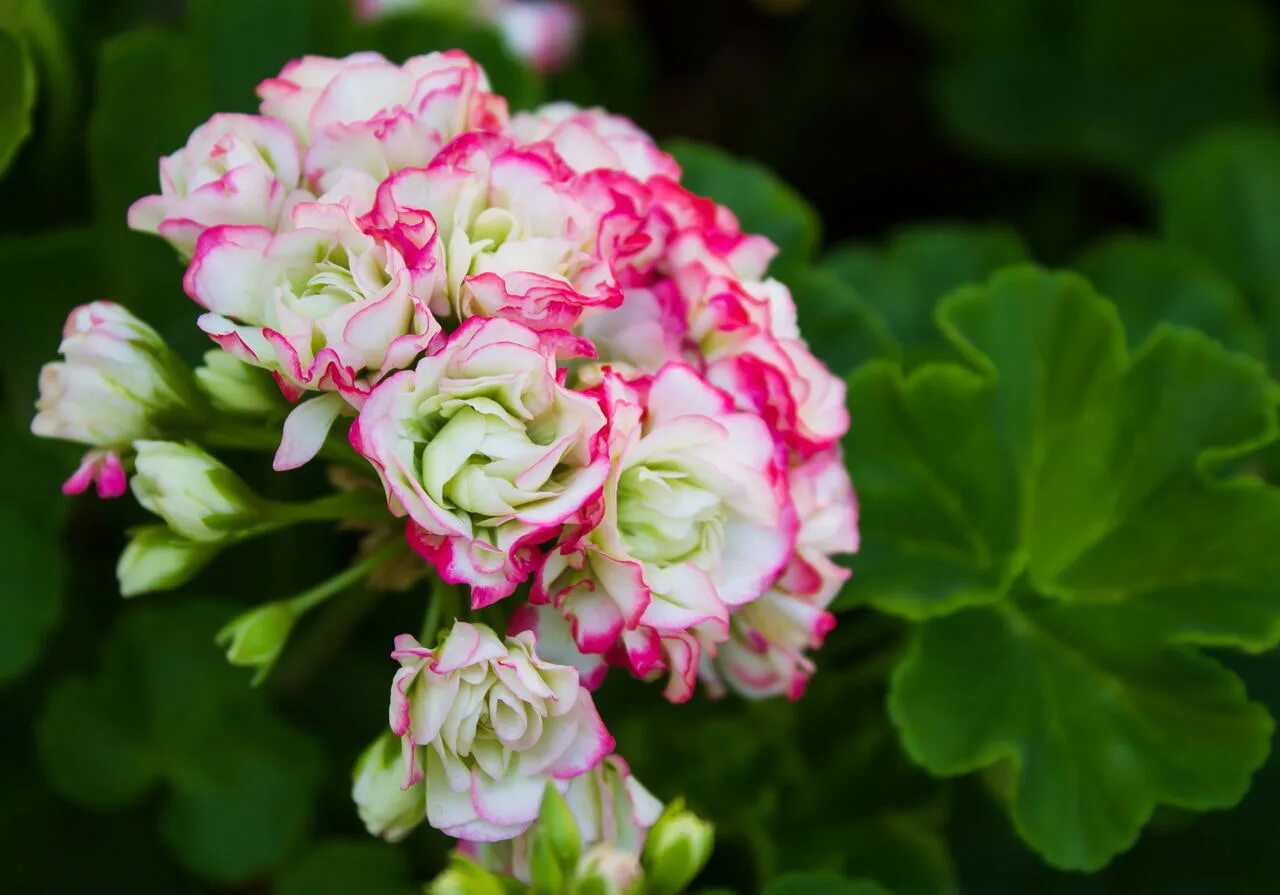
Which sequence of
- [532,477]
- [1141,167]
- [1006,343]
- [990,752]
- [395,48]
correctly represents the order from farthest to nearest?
[1141,167] → [395,48] → [1006,343] → [990,752] → [532,477]

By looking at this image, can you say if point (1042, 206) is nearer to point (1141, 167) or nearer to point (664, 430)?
point (1141, 167)

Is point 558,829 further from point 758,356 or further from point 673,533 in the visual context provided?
point 758,356

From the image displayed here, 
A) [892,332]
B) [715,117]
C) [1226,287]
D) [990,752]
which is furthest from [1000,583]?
[715,117]

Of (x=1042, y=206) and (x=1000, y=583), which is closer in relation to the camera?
(x=1000, y=583)

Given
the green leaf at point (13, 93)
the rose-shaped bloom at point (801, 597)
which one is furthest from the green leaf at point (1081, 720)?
the green leaf at point (13, 93)

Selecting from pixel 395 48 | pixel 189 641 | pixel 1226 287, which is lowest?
pixel 189 641


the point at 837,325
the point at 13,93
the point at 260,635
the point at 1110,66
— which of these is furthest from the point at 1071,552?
the point at 1110,66
